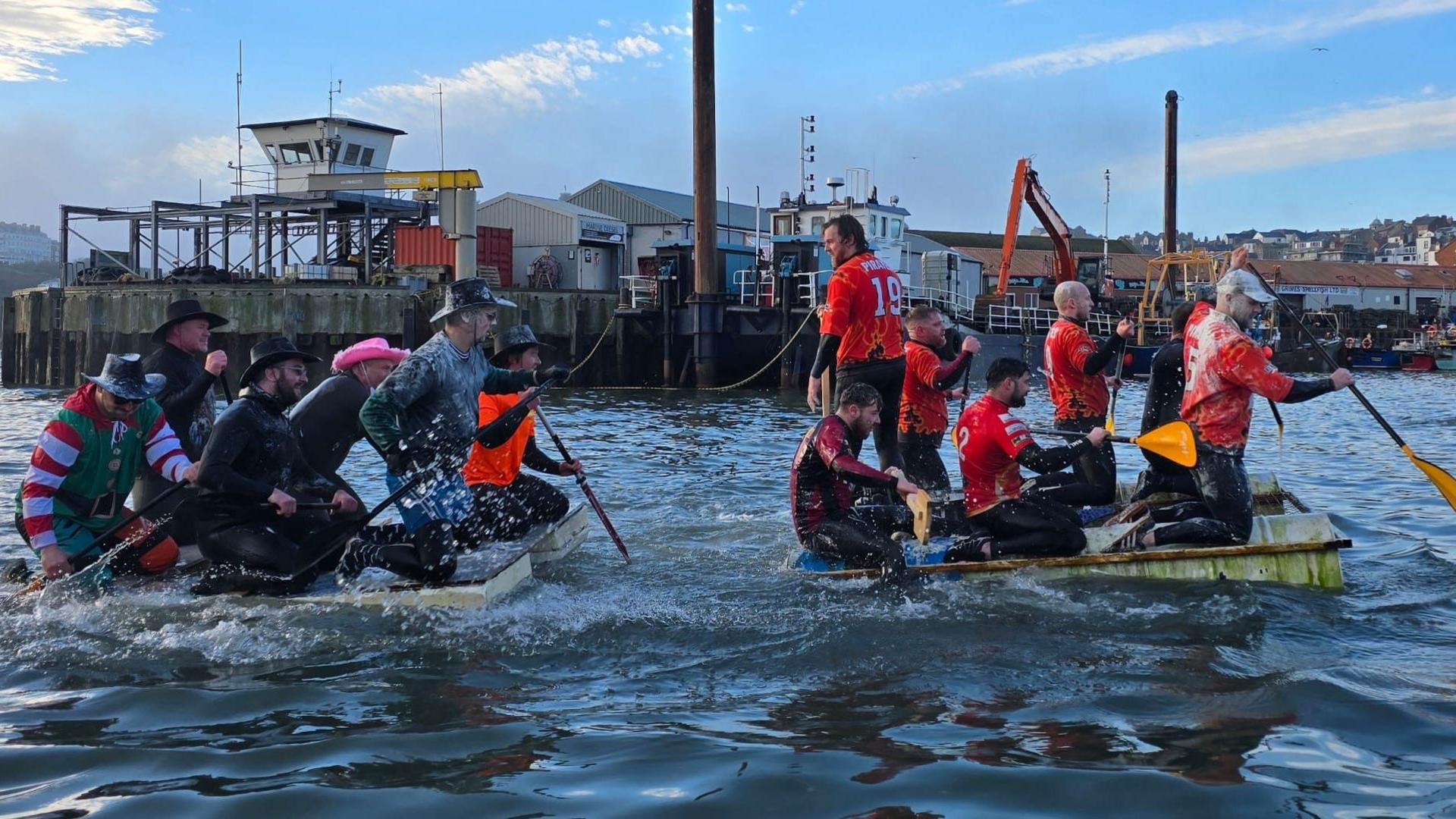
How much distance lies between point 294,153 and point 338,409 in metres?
37.7

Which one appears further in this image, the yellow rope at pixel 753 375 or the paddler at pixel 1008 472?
the yellow rope at pixel 753 375

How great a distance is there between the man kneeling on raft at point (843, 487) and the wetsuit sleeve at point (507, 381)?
190cm

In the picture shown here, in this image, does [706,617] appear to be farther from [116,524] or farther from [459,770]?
[116,524]

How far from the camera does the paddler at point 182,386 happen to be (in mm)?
8016

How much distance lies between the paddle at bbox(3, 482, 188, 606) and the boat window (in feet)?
122

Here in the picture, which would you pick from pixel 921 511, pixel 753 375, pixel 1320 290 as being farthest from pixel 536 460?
pixel 1320 290

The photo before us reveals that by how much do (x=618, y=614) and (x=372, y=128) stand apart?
3894 cm

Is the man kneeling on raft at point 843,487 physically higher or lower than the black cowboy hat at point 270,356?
lower

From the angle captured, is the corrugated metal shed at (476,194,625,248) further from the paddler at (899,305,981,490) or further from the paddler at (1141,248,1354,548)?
the paddler at (1141,248,1354,548)

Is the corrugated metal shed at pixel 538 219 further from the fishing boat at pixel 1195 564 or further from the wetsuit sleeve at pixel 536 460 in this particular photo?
the fishing boat at pixel 1195 564

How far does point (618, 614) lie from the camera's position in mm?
7238

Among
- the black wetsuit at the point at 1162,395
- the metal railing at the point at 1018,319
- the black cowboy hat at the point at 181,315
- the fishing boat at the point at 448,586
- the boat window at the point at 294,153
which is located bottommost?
the fishing boat at the point at 448,586

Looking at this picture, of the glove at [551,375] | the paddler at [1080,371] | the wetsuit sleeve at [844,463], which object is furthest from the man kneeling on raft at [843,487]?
the paddler at [1080,371]

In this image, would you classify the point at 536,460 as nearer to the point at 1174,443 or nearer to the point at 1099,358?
the point at 1099,358
